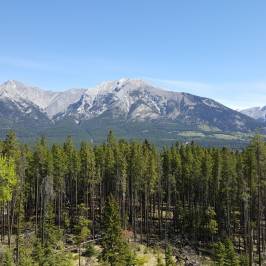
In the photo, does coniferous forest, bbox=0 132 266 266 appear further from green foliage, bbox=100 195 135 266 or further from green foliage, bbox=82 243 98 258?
green foliage, bbox=100 195 135 266

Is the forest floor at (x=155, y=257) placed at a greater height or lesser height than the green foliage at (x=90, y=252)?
lesser

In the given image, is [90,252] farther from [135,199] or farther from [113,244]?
[135,199]

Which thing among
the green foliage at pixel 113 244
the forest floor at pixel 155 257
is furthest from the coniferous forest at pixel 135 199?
the green foliage at pixel 113 244

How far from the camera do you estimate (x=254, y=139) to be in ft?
185

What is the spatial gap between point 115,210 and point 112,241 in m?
4.09

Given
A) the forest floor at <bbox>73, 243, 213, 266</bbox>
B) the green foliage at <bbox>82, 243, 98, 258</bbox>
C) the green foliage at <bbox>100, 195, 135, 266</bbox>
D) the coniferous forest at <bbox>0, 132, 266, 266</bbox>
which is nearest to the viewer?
the green foliage at <bbox>100, 195, 135, 266</bbox>

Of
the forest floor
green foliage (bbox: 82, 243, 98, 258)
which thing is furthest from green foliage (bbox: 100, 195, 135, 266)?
green foliage (bbox: 82, 243, 98, 258)

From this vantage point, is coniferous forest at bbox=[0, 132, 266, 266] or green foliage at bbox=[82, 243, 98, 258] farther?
coniferous forest at bbox=[0, 132, 266, 266]

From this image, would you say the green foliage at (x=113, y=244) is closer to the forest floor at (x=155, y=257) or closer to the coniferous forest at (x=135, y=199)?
the forest floor at (x=155, y=257)

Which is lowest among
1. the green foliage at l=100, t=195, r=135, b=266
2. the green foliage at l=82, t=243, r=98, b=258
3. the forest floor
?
the forest floor

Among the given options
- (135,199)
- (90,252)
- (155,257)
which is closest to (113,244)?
(90,252)

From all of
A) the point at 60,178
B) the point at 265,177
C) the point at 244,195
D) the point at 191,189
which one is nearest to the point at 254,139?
the point at 265,177

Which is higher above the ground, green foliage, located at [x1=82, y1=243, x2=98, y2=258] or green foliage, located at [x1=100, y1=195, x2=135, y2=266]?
green foliage, located at [x1=100, y1=195, x2=135, y2=266]

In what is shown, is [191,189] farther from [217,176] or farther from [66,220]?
[66,220]
